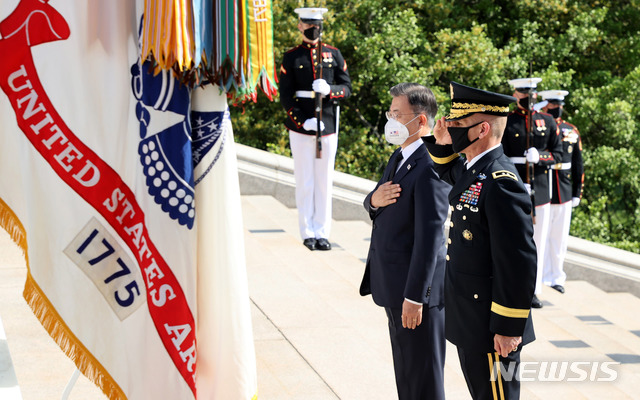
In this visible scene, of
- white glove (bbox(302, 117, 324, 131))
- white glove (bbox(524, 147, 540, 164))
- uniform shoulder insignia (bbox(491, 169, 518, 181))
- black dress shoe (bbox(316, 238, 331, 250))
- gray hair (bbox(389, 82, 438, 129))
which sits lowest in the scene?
black dress shoe (bbox(316, 238, 331, 250))

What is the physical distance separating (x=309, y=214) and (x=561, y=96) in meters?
3.06

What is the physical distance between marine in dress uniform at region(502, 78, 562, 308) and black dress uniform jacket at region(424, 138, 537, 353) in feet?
15.5

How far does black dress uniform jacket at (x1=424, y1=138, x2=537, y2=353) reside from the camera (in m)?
3.13

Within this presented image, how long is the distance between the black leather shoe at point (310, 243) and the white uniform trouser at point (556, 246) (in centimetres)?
262

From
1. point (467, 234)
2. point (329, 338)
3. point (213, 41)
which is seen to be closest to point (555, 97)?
point (329, 338)

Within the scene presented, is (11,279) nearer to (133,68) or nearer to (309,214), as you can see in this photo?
(309,214)

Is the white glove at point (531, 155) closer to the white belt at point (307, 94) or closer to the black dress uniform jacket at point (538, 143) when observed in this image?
the black dress uniform jacket at point (538, 143)

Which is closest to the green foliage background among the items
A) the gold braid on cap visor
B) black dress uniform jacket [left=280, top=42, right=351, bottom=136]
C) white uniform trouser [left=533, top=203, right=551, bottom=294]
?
white uniform trouser [left=533, top=203, right=551, bottom=294]

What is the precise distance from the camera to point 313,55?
25.6 ft

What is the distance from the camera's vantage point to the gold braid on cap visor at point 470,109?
3354mm

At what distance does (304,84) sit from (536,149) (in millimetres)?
2414
